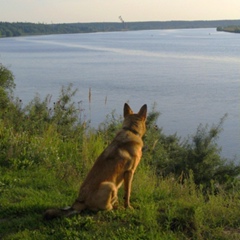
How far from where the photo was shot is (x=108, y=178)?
205 inches

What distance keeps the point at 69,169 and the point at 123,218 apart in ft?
6.86

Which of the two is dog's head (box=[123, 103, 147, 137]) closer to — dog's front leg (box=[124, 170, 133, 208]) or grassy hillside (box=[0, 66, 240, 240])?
dog's front leg (box=[124, 170, 133, 208])

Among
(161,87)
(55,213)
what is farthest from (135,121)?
(161,87)

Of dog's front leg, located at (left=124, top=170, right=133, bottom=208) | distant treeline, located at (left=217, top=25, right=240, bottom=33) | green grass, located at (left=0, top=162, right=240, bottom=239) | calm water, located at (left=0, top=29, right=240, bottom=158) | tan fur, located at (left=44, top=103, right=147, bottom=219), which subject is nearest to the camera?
green grass, located at (left=0, top=162, right=240, bottom=239)

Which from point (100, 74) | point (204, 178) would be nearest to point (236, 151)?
point (204, 178)

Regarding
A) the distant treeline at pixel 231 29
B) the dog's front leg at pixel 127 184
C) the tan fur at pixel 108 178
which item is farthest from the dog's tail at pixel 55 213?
the distant treeline at pixel 231 29

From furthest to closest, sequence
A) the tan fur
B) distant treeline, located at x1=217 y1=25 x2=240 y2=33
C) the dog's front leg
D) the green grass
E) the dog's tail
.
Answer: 1. distant treeline, located at x1=217 y1=25 x2=240 y2=33
2. the dog's front leg
3. the tan fur
4. the dog's tail
5. the green grass

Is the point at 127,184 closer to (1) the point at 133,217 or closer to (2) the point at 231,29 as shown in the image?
(1) the point at 133,217

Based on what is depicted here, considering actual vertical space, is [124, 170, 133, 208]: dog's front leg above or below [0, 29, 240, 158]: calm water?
above

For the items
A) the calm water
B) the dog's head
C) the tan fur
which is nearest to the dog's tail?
the tan fur

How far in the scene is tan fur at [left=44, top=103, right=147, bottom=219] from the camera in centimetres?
515

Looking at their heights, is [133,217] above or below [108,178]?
below

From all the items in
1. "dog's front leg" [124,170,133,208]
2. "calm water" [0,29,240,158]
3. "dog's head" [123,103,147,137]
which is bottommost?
"calm water" [0,29,240,158]

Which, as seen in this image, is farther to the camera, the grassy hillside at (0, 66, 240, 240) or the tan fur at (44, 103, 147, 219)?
the tan fur at (44, 103, 147, 219)
